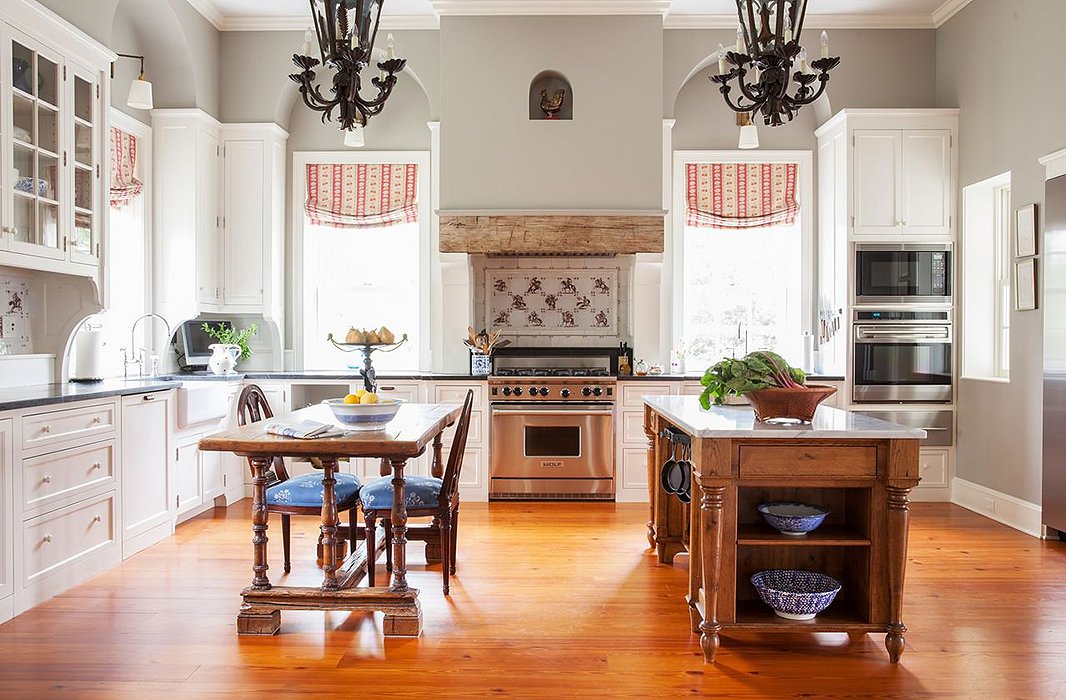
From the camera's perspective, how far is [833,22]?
6.16m

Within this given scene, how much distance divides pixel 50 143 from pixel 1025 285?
5.36m

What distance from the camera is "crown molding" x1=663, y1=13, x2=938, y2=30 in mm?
6109

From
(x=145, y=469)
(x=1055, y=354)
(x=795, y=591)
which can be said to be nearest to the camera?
(x=795, y=591)

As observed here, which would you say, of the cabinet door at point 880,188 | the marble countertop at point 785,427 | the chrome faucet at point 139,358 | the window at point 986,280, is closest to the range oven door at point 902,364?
the window at point 986,280

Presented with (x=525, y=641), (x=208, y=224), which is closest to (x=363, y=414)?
(x=525, y=641)

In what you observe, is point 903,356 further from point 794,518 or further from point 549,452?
point 794,518

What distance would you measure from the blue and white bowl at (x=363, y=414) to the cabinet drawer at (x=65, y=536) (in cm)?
143

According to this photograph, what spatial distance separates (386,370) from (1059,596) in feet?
15.3

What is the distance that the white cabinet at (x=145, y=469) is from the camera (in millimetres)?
4238

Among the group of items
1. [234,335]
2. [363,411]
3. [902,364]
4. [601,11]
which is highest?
[601,11]

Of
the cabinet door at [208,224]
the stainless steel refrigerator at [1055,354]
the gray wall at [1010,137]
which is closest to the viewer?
the stainless steel refrigerator at [1055,354]

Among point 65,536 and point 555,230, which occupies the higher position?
point 555,230

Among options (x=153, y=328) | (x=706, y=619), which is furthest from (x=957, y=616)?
(x=153, y=328)

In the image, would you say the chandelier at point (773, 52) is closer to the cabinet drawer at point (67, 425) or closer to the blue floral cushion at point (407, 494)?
the blue floral cushion at point (407, 494)
